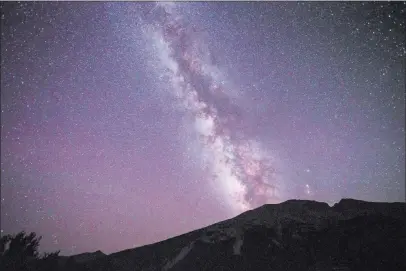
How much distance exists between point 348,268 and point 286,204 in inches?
525

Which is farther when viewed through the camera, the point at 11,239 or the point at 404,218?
the point at 11,239

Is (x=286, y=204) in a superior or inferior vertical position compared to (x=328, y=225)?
superior

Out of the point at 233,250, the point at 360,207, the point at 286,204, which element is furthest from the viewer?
the point at 286,204

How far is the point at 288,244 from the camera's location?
91.0 feet

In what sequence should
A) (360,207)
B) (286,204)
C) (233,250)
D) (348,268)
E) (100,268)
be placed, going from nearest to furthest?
(348,268) < (233,250) < (100,268) < (360,207) < (286,204)

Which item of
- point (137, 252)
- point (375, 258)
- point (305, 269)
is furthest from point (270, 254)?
point (137, 252)

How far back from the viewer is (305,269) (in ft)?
80.5

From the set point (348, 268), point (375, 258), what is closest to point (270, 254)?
point (348, 268)

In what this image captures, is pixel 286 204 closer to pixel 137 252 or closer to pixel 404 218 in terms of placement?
pixel 404 218

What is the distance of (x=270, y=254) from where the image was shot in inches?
1051

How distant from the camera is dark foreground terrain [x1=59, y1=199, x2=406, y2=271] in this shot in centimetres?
2502

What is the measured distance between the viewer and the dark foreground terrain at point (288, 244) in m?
25.0

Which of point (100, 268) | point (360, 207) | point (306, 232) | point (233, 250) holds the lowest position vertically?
point (100, 268)

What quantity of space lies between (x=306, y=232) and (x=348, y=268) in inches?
226
